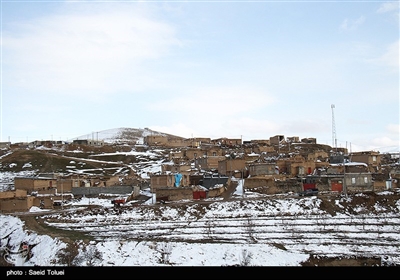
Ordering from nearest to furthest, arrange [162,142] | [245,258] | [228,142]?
[245,258], [228,142], [162,142]

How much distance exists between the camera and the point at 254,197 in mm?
29125

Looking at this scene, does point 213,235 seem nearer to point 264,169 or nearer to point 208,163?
point 264,169

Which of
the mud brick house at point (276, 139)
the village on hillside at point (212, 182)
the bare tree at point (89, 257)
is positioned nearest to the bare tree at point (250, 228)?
the village on hillside at point (212, 182)

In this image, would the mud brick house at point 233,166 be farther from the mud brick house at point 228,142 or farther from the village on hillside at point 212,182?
the mud brick house at point 228,142

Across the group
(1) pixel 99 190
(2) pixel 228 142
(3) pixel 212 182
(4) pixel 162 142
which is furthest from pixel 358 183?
(4) pixel 162 142

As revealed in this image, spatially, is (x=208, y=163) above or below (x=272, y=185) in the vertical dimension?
above

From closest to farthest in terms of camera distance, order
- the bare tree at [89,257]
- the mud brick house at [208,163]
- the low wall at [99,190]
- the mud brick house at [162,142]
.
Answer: the bare tree at [89,257] < the low wall at [99,190] < the mud brick house at [208,163] < the mud brick house at [162,142]

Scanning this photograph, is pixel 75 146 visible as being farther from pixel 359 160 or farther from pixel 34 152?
pixel 359 160

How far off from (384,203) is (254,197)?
27.9 ft

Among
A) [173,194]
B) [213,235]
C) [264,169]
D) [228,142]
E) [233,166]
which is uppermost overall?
[228,142]

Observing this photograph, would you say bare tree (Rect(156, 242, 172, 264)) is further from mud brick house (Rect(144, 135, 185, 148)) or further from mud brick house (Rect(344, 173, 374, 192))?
mud brick house (Rect(144, 135, 185, 148))

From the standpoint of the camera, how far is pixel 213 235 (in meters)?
21.0

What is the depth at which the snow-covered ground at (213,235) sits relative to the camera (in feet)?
59.8
